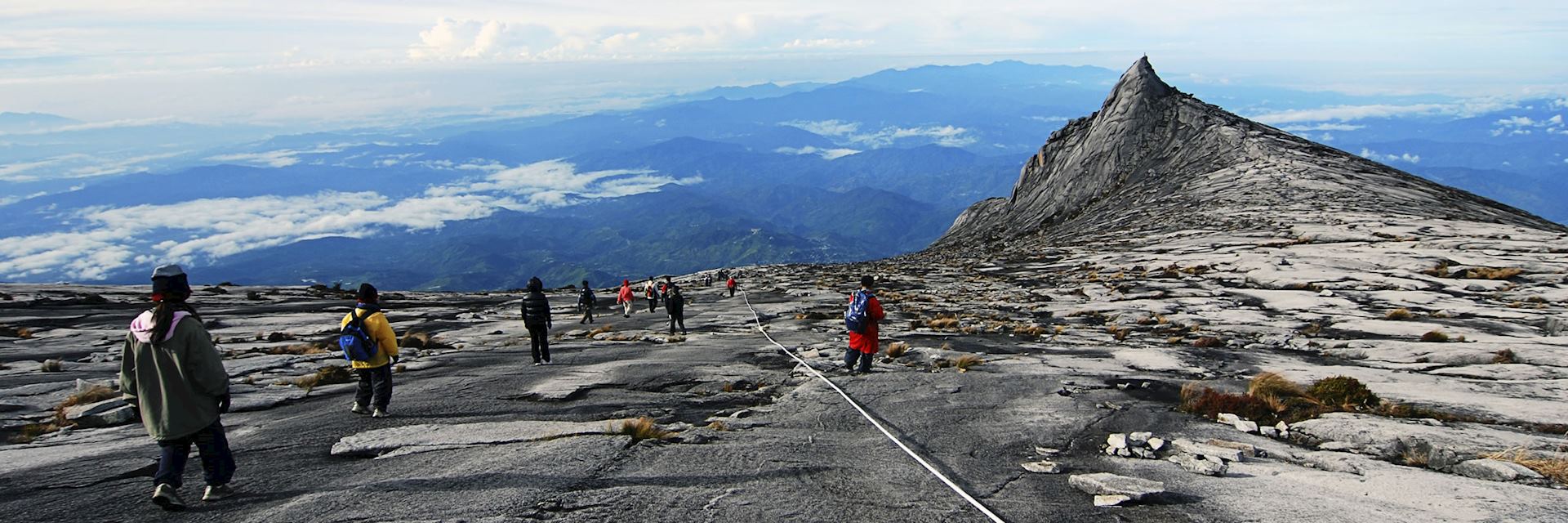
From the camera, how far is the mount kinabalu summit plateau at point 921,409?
819cm

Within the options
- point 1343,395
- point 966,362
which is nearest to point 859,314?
point 966,362

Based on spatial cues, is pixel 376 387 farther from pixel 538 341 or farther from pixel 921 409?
pixel 921 409

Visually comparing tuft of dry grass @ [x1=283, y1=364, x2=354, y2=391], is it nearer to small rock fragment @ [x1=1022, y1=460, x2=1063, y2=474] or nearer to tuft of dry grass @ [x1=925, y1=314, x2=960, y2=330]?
small rock fragment @ [x1=1022, y1=460, x2=1063, y2=474]

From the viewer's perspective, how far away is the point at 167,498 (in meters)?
7.62

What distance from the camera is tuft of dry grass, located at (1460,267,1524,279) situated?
96.5 ft

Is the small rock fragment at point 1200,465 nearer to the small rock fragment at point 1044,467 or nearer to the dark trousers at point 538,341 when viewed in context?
the small rock fragment at point 1044,467

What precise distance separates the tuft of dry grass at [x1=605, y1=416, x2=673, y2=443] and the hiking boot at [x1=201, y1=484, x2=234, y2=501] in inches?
182

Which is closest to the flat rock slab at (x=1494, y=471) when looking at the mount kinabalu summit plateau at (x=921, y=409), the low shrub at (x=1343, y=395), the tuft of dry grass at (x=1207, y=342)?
the mount kinabalu summit plateau at (x=921, y=409)

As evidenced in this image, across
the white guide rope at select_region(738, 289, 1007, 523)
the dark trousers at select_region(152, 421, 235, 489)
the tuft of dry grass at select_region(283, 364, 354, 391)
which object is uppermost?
the dark trousers at select_region(152, 421, 235, 489)

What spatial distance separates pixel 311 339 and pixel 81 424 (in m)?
14.6

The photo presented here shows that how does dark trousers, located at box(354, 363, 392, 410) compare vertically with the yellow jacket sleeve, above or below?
below

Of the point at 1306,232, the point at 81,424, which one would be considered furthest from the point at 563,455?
the point at 1306,232

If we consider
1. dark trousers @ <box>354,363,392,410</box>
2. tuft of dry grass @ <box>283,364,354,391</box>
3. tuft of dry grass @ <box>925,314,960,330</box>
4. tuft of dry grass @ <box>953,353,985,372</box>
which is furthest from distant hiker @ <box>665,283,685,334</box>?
dark trousers @ <box>354,363,392,410</box>

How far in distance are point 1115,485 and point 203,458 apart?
422 inches
